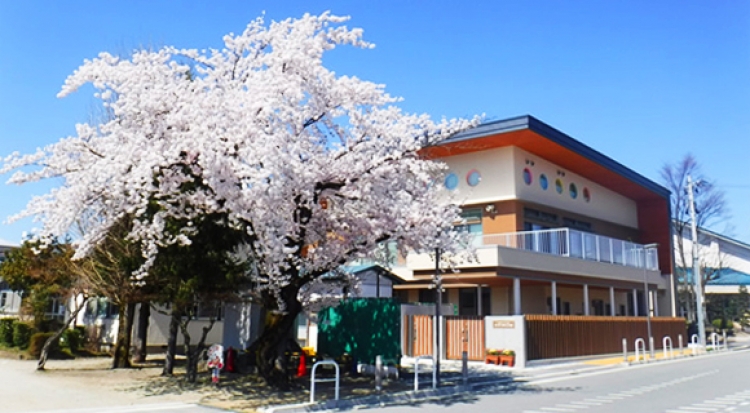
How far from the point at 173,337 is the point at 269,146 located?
8821 mm

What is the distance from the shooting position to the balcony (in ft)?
78.9

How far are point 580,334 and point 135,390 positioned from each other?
681 inches

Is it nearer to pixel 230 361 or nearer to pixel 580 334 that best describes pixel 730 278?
pixel 580 334

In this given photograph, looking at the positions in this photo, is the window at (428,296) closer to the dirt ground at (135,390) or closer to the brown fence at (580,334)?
the brown fence at (580,334)

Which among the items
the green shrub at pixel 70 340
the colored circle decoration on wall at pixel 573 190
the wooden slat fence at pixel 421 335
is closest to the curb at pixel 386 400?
the wooden slat fence at pixel 421 335

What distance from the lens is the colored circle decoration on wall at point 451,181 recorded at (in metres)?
29.2

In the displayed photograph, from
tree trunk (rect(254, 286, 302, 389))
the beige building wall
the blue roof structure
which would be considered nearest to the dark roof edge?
the beige building wall

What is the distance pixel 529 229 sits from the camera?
29.5m

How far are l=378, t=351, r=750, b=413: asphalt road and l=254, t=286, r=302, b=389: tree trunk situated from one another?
327 centimetres

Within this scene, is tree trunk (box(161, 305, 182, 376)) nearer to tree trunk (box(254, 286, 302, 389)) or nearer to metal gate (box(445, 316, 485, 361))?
tree trunk (box(254, 286, 302, 389))

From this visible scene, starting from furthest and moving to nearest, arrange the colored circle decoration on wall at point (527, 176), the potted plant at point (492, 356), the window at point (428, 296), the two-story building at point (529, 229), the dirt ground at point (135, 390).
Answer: the window at point (428, 296) → the colored circle decoration on wall at point (527, 176) → the two-story building at point (529, 229) → the potted plant at point (492, 356) → the dirt ground at point (135, 390)

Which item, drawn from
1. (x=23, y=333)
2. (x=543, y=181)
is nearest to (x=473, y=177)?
(x=543, y=181)

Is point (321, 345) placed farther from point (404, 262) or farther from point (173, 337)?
point (404, 262)

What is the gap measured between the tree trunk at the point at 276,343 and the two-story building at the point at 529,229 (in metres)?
8.82
